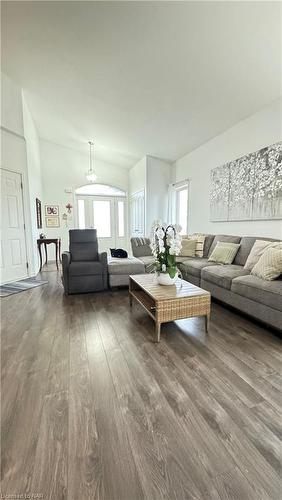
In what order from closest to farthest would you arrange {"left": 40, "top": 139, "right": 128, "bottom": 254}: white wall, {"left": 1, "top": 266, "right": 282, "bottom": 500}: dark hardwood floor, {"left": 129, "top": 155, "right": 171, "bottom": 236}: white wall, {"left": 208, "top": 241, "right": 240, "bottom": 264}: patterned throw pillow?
1. {"left": 1, "top": 266, "right": 282, "bottom": 500}: dark hardwood floor
2. {"left": 208, "top": 241, "right": 240, "bottom": 264}: patterned throw pillow
3. {"left": 129, "top": 155, "right": 171, "bottom": 236}: white wall
4. {"left": 40, "top": 139, "right": 128, "bottom": 254}: white wall

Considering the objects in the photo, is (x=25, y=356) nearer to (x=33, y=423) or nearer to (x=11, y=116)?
(x=33, y=423)

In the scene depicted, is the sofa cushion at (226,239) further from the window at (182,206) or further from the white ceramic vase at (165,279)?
the white ceramic vase at (165,279)

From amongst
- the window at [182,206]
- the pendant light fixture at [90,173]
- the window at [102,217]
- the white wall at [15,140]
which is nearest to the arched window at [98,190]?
the window at [102,217]

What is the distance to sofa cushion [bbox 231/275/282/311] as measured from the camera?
82.2 inches

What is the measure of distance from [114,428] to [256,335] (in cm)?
160

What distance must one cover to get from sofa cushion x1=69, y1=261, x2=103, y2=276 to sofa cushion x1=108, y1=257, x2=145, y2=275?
0.19 meters

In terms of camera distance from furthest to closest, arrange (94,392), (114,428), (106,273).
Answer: (106,273) < (94,392) < (114,428)

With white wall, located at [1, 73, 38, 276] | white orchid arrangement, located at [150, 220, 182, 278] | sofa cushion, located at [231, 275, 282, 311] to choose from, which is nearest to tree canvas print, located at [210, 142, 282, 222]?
sofa cushion, located at [231, 275, 282, 311]

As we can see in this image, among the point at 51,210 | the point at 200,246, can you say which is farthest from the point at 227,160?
the point at 51,210

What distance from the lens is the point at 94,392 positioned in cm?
146

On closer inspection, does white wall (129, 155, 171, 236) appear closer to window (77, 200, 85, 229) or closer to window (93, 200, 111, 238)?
window (93, 200, 111, 238)

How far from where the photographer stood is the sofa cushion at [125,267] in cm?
357

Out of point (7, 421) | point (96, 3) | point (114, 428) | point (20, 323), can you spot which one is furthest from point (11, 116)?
point (114, 428)

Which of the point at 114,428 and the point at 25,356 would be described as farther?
the point at 25,356
